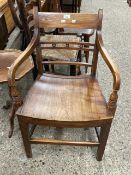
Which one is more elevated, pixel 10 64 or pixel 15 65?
pixel 15 65

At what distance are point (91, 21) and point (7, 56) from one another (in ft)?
2.45

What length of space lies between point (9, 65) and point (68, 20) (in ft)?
1.90

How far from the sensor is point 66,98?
4.37 feet

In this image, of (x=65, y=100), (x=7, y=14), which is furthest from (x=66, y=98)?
(x=7, y=14)

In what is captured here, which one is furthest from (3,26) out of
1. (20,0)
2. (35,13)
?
(35,13)

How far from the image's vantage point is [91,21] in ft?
4.47

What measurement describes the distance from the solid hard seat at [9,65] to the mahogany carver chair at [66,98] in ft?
0.39

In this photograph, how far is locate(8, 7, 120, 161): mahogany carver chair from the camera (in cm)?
116

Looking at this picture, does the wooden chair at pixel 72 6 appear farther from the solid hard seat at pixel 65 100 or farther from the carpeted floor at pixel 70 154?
the solid hard seat at pixel 65 100

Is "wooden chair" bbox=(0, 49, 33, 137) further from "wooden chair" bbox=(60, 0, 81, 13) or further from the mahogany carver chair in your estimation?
"wooden chair" bbox=(60, 0, 81, 13)

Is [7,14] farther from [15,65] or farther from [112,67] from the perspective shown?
[112,67]

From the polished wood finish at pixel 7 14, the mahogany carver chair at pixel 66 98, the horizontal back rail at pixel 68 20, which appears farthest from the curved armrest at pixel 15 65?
the polished wood finish at pixel 7 14

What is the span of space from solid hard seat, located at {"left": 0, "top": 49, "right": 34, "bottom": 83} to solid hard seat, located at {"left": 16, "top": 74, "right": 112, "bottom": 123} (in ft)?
0.44

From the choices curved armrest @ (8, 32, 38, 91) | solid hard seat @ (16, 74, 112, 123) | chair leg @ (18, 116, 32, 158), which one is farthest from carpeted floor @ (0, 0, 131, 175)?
curved armrest @ (8, 32, 38, 91)
